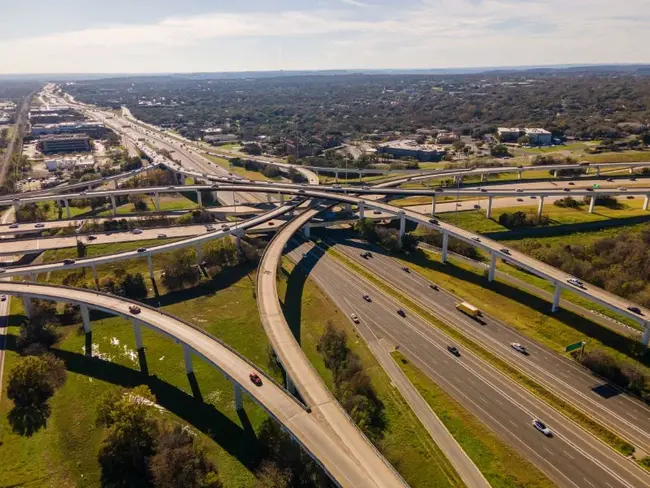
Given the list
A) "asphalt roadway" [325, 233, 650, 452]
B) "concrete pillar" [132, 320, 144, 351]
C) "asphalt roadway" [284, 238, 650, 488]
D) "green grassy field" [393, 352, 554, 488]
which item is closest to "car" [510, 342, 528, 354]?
"asphalt roadway" [325, 233, 650, 452]

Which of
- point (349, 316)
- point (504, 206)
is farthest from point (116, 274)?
point (504, 206)

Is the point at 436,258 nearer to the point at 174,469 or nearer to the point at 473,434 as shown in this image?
the point at 473,434

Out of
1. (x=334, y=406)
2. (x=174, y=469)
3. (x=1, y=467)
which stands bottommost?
(x=1, y=467)

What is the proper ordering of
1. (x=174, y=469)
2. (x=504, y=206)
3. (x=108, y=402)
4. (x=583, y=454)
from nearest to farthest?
(x=174, y=469) < (x=583, y=454) < (x=108, y=402) < (x=504, y=206)

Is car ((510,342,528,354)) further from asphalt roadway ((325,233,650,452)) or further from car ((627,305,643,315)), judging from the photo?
car ((627,305,643,315))

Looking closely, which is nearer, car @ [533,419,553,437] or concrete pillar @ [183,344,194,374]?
car @ [533,419,553,437]

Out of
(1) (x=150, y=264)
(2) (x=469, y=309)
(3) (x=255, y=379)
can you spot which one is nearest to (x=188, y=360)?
(3) (x=255, y=379)

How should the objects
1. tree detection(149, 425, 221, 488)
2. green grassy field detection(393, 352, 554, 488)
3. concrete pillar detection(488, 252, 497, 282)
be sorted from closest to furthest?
tree detection(149, 425, 221, 488)
green grassy field detection(393, 352, 554, 488)
concrete pillar detection(488, 252, 497, 282)
